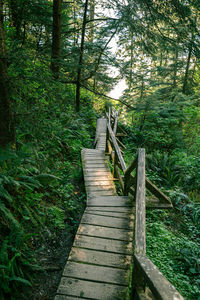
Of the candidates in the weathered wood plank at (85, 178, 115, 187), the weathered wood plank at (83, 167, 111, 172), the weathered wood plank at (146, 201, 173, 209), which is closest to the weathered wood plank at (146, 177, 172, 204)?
the weathered wood plank at (146, 201, 173, 209)

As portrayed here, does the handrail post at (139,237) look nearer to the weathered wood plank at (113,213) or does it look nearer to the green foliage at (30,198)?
the weathered wood plank at (113,213)

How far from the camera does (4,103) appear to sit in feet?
10.8

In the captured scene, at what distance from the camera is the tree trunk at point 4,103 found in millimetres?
3090

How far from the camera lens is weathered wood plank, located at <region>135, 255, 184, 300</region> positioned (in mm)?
1291

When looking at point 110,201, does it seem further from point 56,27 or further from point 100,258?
point 56,27

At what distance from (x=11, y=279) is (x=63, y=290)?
69cm

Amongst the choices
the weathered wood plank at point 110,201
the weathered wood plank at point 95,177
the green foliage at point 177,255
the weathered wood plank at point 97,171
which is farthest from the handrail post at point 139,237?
the weathered wood plank at point 97,171

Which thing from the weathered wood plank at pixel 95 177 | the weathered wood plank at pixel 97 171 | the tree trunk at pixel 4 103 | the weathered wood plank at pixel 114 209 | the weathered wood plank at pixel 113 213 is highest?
the tree trunk at pixel 4 103

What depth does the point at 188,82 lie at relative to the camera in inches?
598

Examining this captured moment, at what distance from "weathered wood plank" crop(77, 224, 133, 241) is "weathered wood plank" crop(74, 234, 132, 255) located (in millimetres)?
89

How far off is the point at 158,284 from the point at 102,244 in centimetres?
190

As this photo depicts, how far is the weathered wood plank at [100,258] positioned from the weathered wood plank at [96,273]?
71 millimetres

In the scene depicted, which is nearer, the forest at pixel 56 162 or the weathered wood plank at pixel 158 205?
the forest at pixel 56 162

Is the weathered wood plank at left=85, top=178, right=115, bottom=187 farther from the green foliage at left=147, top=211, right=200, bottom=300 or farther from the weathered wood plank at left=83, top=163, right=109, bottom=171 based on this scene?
the green foliage at left=147, top=211, right=200, bottom=300
